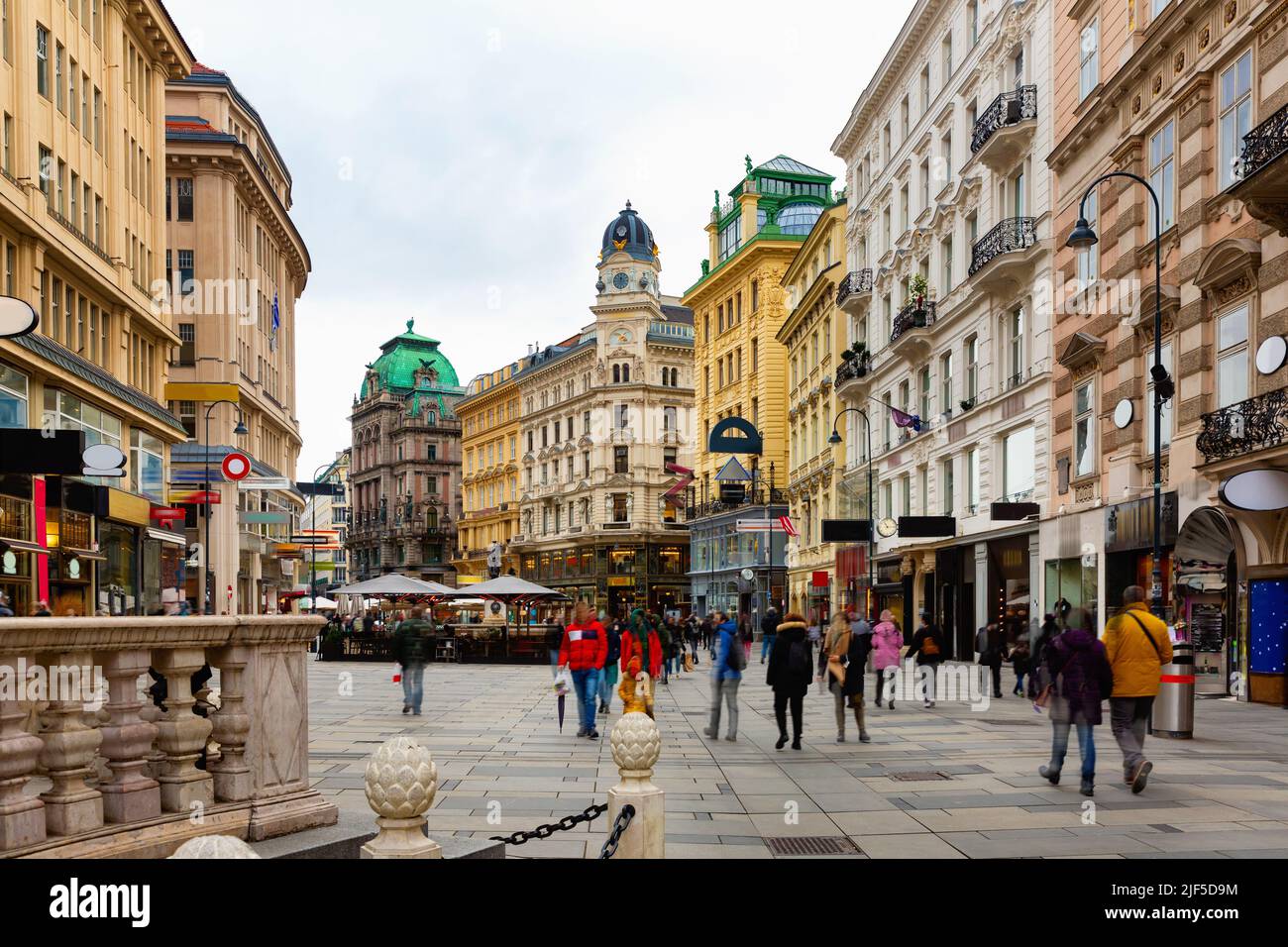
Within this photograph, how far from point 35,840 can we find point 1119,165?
25.6m

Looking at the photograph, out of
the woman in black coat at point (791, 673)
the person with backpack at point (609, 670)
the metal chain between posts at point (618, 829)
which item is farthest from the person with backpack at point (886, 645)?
the metal chain between posts at point (618, 829)

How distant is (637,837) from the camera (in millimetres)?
6125

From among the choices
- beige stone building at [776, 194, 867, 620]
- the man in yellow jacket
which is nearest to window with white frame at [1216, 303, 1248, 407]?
the man in yellow jacket

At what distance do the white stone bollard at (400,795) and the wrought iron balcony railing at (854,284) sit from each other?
4292cm

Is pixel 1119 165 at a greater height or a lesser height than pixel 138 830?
greater

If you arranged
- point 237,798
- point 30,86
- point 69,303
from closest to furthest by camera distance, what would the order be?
point 237,798 → point 30,86 → point 69,303

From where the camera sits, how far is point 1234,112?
826 inches

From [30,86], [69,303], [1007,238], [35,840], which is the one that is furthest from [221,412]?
[35,840]

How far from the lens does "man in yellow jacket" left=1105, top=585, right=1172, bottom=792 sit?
10.9 m

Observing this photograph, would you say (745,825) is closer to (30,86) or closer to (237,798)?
(237,798)

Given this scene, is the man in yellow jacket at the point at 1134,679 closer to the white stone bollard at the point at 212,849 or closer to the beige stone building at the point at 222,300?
the white stone bollard at the point at 212,849

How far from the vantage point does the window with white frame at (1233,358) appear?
20.6 m

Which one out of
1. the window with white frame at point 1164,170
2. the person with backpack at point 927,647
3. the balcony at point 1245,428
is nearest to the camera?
the balcony at point 1245,428

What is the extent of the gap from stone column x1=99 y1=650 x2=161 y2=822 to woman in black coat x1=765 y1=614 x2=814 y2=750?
1027 cm
